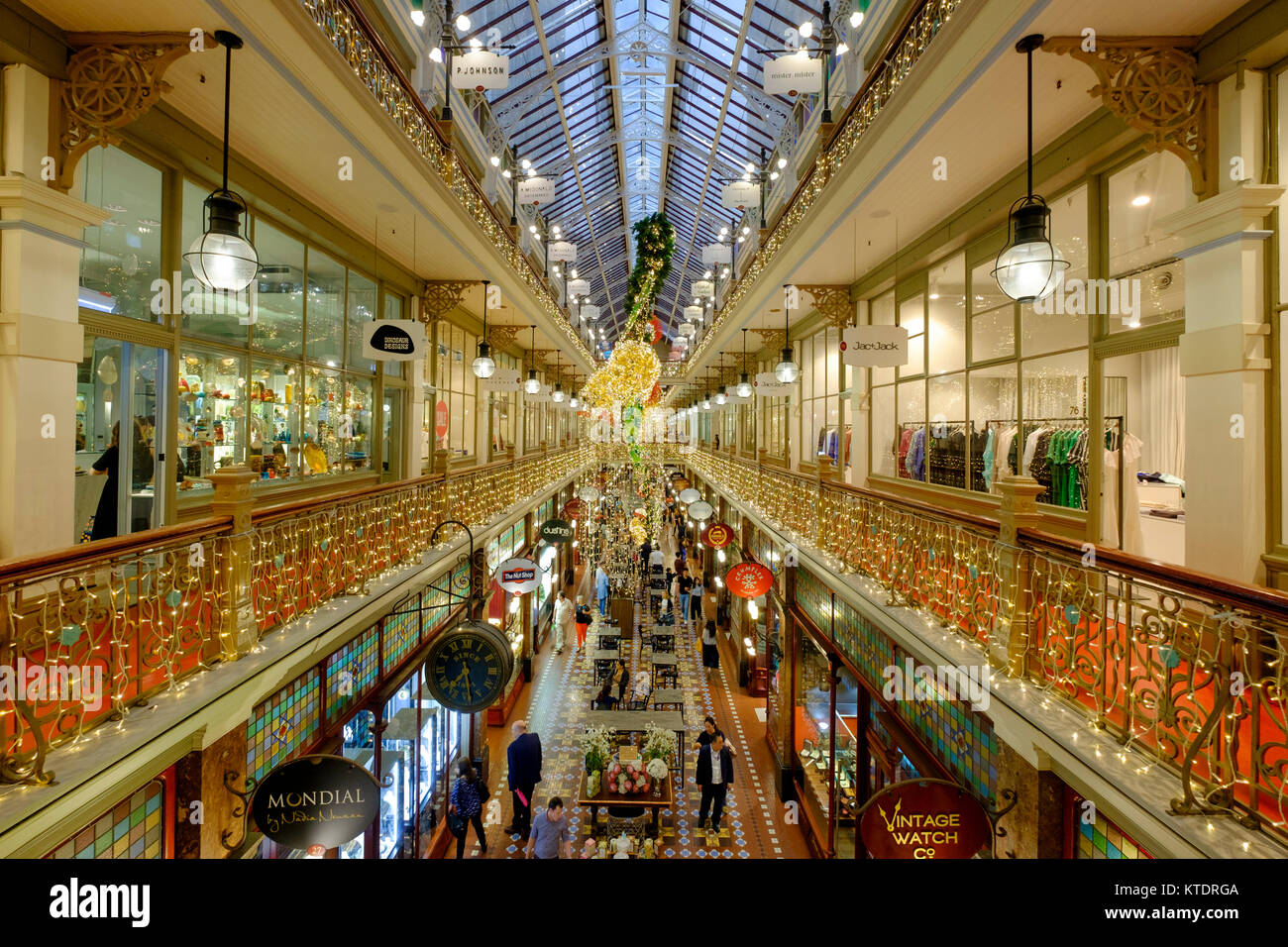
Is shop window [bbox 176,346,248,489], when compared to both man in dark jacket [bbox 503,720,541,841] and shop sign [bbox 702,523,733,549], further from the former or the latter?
shop sign [bbox 702,523,733,549]

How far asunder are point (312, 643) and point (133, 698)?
1.44m

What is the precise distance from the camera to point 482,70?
31.8 feet

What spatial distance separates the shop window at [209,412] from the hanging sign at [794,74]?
366 inches

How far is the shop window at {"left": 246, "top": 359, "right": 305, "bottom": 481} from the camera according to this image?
7.35 m

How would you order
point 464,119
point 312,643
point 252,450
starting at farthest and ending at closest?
point 464,119
point 252,450
point 312,643

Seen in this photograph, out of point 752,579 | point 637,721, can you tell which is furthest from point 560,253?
point 637,721

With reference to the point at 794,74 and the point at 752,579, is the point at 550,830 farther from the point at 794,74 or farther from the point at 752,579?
the point at 794,74

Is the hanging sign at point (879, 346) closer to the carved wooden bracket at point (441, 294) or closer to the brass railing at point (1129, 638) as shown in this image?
the brass railing at point (1129, 638)

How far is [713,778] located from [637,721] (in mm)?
1667

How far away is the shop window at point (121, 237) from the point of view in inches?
198

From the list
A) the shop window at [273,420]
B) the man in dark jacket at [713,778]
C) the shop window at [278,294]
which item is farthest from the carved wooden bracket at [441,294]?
the man in dark jacket at [713,778]
